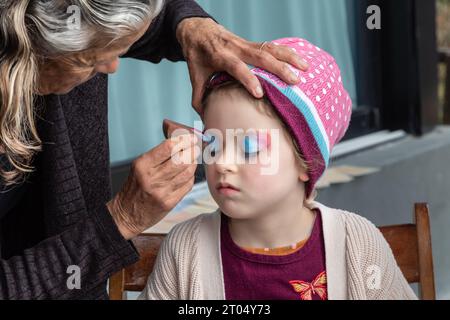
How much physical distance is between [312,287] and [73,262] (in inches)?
18.0

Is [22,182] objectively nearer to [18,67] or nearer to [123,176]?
[18,67]

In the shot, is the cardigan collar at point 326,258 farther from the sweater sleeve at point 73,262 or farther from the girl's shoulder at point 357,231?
the sweater sleeve at point 73,262

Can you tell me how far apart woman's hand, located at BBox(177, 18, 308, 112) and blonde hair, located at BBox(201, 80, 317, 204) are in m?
0.02

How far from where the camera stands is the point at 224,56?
1643mm

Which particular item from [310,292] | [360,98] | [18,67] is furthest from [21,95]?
[360,98]

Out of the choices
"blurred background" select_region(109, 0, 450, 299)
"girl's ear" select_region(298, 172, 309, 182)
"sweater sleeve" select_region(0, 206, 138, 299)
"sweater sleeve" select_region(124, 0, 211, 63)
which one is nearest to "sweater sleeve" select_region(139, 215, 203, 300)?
"sweater sleeve" select_region(0, 206, 138, 299)

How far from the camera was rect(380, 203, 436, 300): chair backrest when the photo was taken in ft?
5.65

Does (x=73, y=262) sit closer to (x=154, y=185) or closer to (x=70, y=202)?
(x=154, y=185)

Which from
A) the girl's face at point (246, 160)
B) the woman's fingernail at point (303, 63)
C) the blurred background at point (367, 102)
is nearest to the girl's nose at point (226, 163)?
the girl's face at point (246, 160)

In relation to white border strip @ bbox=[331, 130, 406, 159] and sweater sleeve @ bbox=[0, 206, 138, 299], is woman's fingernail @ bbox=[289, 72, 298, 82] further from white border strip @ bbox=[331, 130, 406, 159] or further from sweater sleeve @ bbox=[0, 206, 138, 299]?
white border strip @ bbox=[331, 130, 406, 159]

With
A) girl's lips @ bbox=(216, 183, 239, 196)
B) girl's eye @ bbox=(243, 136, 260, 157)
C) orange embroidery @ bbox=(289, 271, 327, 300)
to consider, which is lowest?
orange embroidery @ bbox=(289, 271, 327, 300)

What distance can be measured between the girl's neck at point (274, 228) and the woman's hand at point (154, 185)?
0.17 m

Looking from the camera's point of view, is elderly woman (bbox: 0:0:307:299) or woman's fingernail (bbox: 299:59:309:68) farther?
woman's fingernail (bbox: 299:59:309:68)

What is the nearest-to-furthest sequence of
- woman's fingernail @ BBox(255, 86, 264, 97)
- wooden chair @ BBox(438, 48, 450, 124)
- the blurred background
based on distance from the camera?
1. woman's fingernail @ BBox(255, 86, 264, 97)
2. the blurred background
3. wooden chair @ BBox(438, 48, 450, 124)
